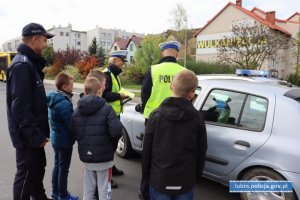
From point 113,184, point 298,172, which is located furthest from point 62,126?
point 298,172

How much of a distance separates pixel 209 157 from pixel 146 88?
114 cm

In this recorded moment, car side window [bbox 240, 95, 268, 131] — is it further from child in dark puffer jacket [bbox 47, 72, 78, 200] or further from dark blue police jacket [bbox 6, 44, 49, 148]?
dark blue police jacket [bbox 6, 44, 49, 148]

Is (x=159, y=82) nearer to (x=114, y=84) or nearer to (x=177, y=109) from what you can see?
(x=114, y=84)

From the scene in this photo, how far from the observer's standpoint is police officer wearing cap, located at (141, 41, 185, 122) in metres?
3.69

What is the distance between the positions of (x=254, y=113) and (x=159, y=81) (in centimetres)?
114

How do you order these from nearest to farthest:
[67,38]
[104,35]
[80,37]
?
[67,38]
[104,35]
[80,37]

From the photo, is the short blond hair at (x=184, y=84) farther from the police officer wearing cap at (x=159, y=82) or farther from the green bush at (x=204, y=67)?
the green bush at (x=204, y=67)

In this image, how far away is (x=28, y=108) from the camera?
295cm

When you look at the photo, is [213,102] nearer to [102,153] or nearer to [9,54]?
[102,153]

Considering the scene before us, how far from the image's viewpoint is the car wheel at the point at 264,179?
3.17 m

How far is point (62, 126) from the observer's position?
3561mm

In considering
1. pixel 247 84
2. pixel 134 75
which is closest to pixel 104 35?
pixel 134 75

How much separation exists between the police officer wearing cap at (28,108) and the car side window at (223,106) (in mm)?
1951

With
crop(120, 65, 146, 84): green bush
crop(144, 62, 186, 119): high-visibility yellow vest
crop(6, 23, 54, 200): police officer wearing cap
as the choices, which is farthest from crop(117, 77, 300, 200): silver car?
crop(120, 65, 146, 84): green bush
